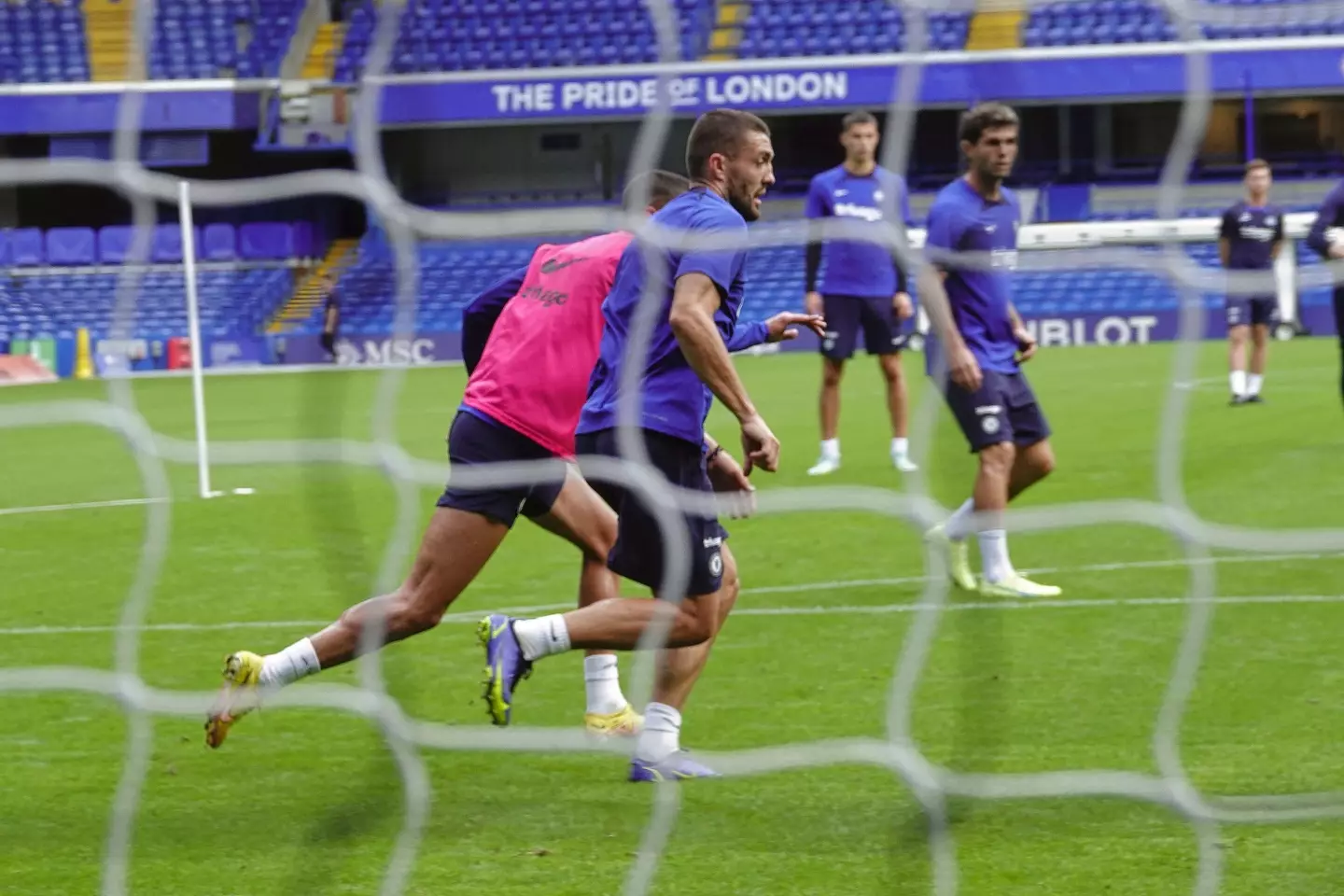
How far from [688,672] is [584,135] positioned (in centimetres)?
1779

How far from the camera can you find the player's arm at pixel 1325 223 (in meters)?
8.03

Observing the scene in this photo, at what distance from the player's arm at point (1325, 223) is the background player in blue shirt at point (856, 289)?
2319 millimetres

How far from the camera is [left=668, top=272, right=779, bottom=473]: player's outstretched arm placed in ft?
13.0

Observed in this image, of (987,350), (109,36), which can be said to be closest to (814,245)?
(987,350)

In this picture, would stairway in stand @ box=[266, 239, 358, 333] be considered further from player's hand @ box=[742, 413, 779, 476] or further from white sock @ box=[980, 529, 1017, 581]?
player's hand @ box=[742, 413, 779, 476]

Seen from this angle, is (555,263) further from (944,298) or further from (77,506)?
(77,506)

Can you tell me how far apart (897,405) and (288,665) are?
6.20 meters

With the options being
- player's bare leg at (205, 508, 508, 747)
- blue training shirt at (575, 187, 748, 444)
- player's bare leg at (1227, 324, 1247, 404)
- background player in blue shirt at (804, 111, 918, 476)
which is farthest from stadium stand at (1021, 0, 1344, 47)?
player's bare leg at (205, 508, 508, 747)

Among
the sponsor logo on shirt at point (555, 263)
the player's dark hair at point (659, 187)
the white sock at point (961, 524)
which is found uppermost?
the player's dark hair at point (659, 187)

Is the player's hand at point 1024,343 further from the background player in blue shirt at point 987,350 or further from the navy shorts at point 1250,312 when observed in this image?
the navy shorts at point 1250,312

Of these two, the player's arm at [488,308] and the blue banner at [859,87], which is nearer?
the player's arm at [488,308]

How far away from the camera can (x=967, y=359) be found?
6.08 meters

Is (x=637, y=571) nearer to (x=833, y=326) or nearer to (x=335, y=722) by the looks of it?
(x=335, y=722)

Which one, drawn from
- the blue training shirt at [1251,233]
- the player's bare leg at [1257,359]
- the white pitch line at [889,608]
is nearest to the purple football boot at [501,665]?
the white pitch line at [889,608]
